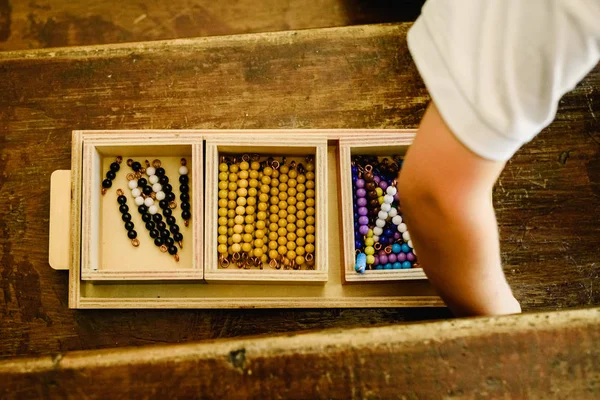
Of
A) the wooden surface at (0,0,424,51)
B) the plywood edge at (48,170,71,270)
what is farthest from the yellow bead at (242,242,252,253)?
the wooden surface at (0,0,424,51)

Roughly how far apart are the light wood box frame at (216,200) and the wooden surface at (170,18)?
0.64 meters

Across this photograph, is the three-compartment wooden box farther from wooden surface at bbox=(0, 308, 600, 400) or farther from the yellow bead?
wooden surface at bbox=(0, 308, 600, 400)

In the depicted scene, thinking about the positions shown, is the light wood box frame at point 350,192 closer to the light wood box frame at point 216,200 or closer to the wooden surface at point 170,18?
the light wood box frame at point 216,200

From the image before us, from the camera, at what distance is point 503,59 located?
0.45 meters

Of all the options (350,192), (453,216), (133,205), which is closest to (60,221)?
(133,205)

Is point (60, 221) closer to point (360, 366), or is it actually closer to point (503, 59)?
point (360, 366)

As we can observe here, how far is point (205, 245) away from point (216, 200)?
0.36 feet

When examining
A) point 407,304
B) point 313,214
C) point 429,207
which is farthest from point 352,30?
point 429,207

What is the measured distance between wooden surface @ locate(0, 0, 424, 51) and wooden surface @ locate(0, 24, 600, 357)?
0.39m

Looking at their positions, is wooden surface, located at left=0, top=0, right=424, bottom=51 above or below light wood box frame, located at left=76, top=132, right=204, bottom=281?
above

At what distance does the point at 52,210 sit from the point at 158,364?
65cm

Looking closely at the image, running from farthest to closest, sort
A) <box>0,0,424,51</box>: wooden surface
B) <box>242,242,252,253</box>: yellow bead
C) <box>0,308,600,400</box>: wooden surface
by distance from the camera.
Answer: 1. <box>0,0,424,51</box>: wooden surface
2. <box>242,242,252,253</box>: yellow bead
3. <box>0,308,600,400</box>: wooden surface

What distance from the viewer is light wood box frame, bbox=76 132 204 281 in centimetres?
113

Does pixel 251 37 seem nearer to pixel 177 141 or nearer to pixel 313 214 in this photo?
pixel 177 141
